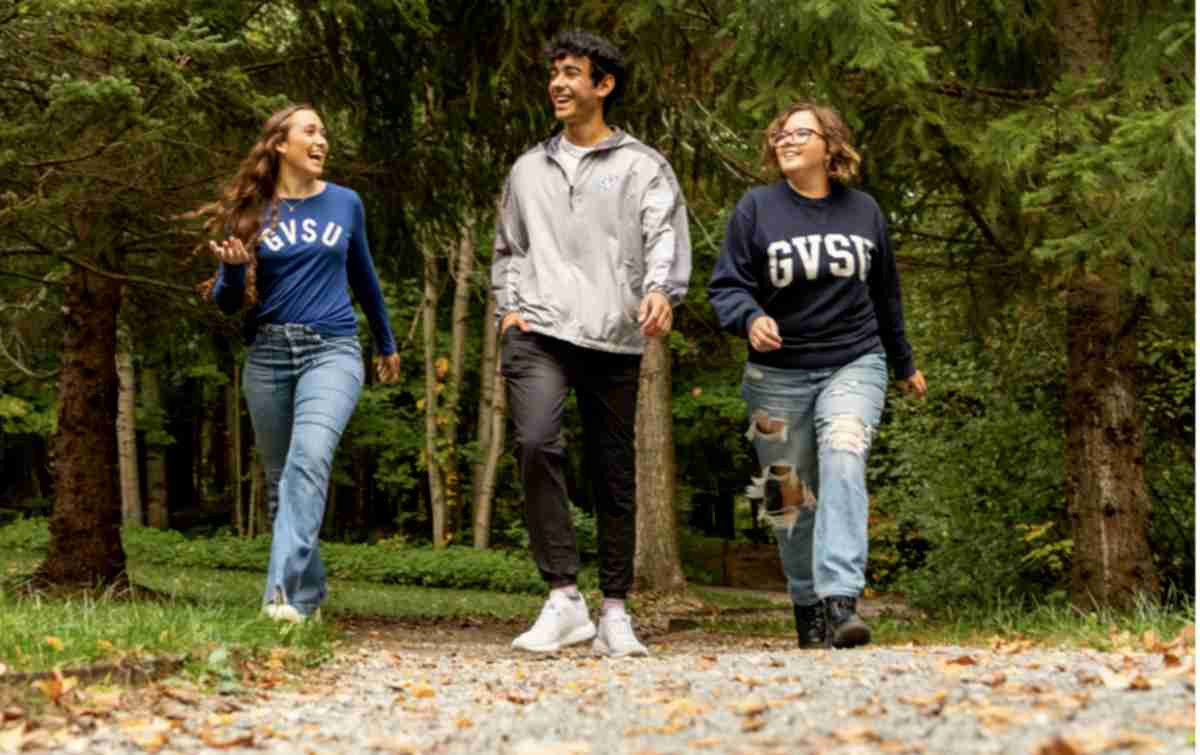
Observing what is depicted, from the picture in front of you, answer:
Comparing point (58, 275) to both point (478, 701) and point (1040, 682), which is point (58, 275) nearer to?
point (478, 701)

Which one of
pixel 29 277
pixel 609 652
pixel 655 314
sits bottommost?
pixel 609 652

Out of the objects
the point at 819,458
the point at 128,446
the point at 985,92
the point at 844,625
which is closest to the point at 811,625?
the point at 844,625

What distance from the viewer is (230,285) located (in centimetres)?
602

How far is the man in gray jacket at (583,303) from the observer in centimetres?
575

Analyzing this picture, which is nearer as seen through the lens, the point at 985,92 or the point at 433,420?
the point at 985,92

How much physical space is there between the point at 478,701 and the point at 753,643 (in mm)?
4223

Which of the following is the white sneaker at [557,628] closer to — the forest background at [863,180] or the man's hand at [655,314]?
the man's hand at [655,314]

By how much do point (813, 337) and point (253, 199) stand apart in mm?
2266

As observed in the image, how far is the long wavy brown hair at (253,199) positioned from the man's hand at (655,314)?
155cm

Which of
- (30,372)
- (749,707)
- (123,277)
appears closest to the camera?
(749,707)

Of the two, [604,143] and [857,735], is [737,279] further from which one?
[857,735]

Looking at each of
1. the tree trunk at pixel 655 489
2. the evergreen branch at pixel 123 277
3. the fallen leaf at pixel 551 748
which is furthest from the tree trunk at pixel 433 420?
the fallen leaf at pixel 551 748

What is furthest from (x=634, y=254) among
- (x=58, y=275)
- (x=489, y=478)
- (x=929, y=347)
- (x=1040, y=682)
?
(x=489, y=478)

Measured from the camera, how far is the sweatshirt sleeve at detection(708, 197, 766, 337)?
568 cm
